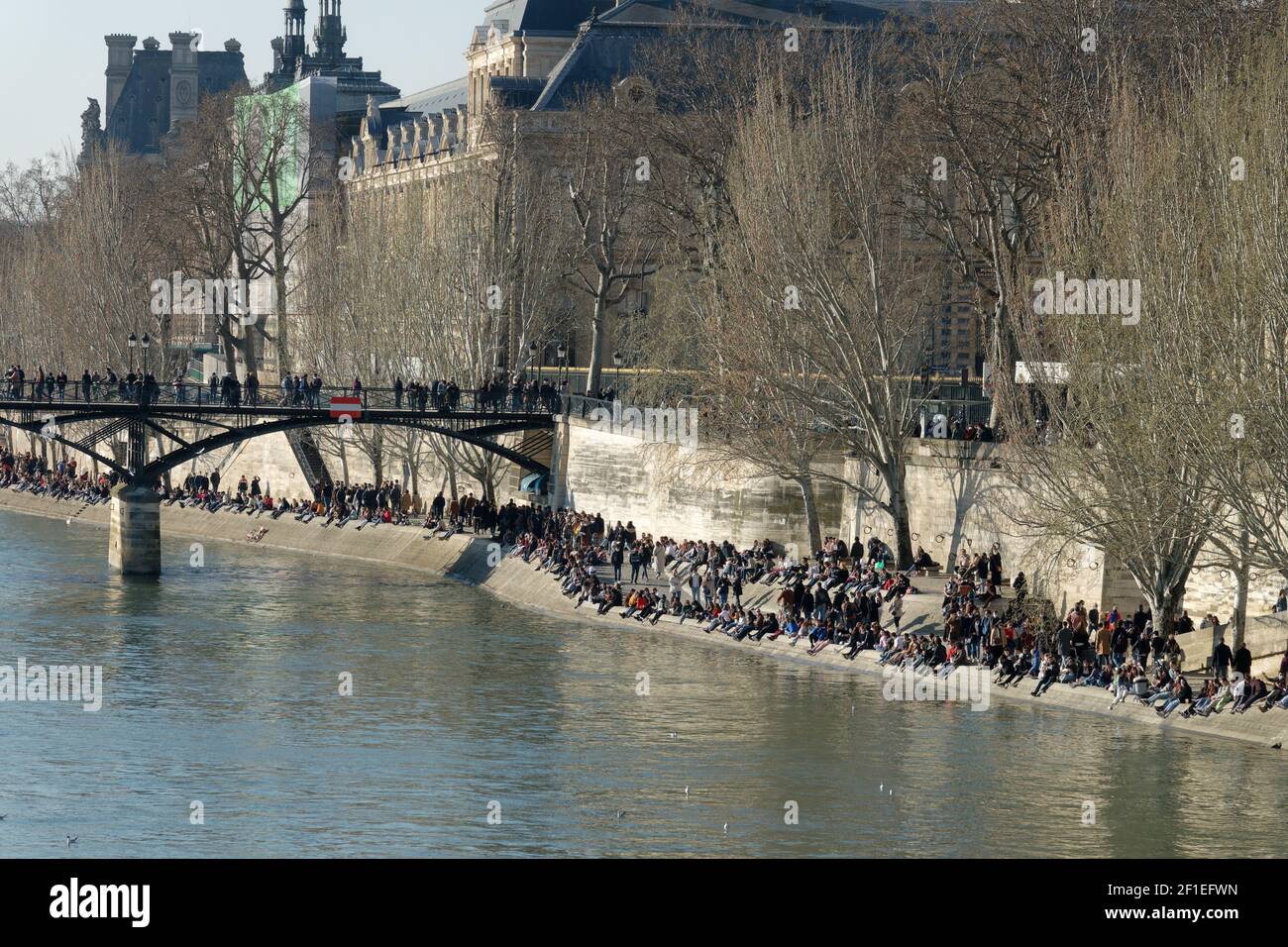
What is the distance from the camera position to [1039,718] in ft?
126

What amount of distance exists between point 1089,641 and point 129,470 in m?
31.3

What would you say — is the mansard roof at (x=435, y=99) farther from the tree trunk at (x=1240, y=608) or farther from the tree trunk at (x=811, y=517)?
the tree trunk at (x=1240, y=608)

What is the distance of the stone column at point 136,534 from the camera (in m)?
60.6

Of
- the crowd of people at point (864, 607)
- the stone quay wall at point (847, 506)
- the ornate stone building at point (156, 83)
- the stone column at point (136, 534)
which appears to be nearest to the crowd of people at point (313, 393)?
the stone quay wall at point (847, 506)

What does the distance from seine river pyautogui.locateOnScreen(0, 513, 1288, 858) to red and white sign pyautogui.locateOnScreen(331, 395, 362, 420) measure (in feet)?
33.5

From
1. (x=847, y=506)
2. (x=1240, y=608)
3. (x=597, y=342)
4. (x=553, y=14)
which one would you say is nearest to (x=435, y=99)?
(x=553, y=14)

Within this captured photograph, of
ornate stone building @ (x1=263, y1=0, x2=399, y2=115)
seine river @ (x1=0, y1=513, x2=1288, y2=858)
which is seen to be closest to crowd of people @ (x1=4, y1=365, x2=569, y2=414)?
seine river @ (x1=0, y1=513, x2=1288, y2=858)

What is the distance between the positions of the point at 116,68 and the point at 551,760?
433 feet

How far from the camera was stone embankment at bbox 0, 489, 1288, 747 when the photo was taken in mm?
37281

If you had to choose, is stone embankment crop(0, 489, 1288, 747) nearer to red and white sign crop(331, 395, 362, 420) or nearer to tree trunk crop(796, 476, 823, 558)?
tree trunk crop(796, 476, 823, 558)

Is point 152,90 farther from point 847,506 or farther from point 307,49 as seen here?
point 847,506
